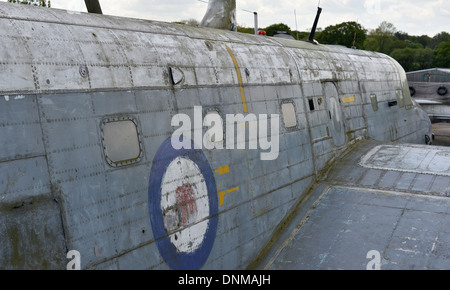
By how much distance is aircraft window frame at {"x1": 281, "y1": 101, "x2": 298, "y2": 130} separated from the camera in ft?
35.4

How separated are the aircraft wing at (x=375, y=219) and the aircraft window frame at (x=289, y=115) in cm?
182

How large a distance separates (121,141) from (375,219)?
5.92 meters

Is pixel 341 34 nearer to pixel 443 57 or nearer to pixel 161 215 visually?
pixel 443 57

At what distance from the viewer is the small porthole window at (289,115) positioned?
10.8m

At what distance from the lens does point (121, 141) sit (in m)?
6.79

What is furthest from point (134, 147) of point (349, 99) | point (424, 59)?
point (424, 59)

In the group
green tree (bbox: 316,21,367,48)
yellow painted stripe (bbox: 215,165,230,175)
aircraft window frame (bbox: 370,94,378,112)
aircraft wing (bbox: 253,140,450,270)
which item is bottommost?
aircraft wing (bbox: 253,140,450,270)

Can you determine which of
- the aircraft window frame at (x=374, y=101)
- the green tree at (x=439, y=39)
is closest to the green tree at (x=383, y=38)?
the green tree at (x=439, y=39)

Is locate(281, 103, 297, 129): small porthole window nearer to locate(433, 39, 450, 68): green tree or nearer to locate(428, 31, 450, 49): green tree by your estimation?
locate(433, 39, 450, 68): green tree

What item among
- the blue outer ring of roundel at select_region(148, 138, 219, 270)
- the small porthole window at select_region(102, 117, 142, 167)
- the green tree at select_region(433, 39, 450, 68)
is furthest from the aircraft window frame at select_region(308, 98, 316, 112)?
the green tree at select_region(433, 39, 450, 68)

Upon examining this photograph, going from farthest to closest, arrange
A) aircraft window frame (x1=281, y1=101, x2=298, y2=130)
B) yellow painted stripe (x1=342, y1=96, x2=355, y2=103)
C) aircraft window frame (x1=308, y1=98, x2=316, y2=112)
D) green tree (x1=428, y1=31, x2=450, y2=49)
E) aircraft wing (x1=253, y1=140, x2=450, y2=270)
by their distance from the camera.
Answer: green tree (x1=428, y1=31, x2=450, y2=49) < yellow painted stripe (x1=342, y1=96, x2=355, y2=103) < aircraft window frame (x1=308, y1=98, x2=316, y2=112) < aircraft window frame (x1=281, y1=101, x2=298, y2=130) < aircraft wing (x1=253, y1=140, x2=450, y2=270)

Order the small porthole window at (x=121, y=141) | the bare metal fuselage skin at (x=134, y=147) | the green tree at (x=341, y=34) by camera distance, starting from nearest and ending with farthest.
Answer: the bare metal fuselage skin at (x=134, y=147)
the small porthole window at (x=121, y=141)
the green tree at (x=341, y=34)

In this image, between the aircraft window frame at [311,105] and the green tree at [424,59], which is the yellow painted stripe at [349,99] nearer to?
the aircraft window frame at [311,105]

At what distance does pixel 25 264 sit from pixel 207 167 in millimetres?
3754
